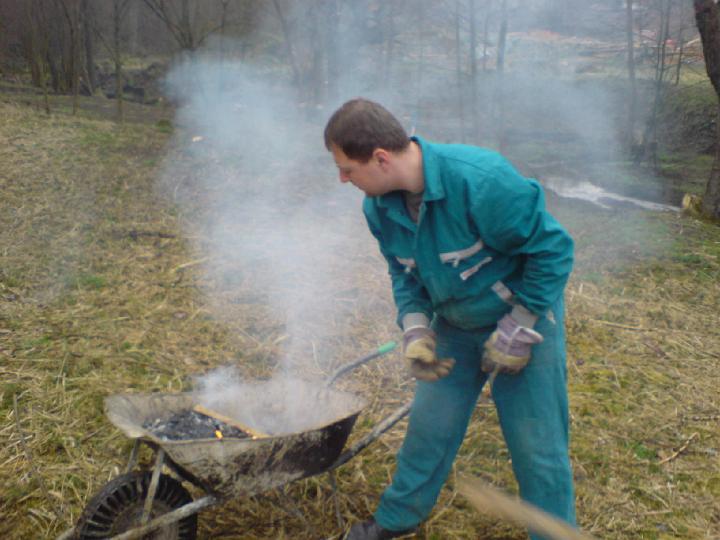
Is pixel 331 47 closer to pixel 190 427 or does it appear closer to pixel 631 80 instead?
pixel 631 80

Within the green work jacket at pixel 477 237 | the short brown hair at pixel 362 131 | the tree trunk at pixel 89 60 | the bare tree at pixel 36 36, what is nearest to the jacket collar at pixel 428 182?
the green work jacket at pixel 477 237

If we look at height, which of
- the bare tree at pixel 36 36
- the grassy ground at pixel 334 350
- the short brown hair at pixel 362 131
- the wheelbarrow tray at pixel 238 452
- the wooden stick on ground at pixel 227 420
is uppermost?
the bare tree at pixel 36 36

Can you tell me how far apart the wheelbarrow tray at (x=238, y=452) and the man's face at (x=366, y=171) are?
2.80 feet

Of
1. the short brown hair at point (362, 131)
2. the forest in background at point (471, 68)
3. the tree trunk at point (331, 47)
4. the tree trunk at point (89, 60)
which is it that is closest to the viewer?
the short brown hair at point (362, 131)

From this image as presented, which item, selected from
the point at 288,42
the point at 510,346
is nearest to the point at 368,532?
the point at 510,346

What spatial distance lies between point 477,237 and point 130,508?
4.86ft

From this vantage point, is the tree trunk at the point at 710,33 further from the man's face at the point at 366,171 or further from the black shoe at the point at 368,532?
the black shoe at the point at 368,532

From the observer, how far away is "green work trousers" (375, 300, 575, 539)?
2145 millimetres

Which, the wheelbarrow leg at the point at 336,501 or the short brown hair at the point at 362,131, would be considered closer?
the short brown hair at the point at 362,131

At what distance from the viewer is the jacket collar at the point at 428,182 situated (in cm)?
195

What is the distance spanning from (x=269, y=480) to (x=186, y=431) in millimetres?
435

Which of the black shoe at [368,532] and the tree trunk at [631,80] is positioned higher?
the tree trunk at [631,80]

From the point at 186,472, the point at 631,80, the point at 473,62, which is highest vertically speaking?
the point at 473,62

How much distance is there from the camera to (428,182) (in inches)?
76.7
